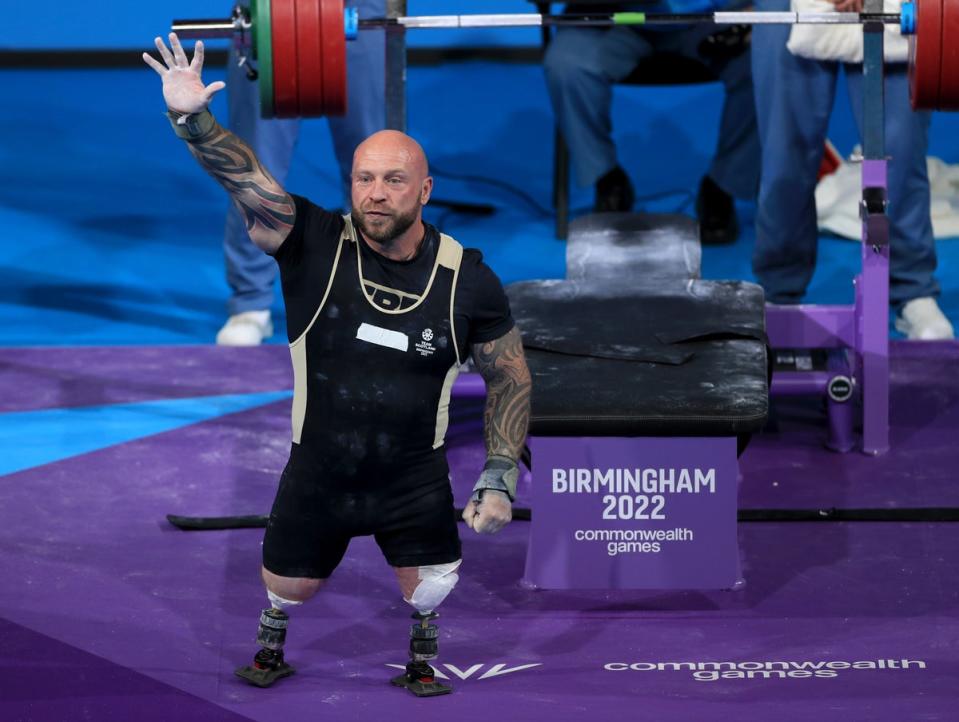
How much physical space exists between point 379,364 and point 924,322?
3056mm

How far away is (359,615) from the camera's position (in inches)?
165

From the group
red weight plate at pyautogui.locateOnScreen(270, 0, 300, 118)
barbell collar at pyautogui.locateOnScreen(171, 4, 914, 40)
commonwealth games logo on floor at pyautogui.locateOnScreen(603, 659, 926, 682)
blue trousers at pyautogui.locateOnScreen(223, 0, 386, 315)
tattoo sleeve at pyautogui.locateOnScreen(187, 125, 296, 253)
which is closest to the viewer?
tattoo sleeve at pyautogui.locateOnScreen(187, 125, 296, 253)

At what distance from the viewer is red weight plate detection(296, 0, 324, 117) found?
4.59 metres

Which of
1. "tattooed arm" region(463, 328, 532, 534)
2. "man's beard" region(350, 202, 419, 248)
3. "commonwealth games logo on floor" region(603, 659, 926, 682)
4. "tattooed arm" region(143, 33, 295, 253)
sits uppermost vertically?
"tattooed arm" region(143, 33, 295, 253)

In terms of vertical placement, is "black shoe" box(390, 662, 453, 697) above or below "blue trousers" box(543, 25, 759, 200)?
below

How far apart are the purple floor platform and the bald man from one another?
32 cm

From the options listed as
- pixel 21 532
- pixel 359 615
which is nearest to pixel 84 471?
pixel 21 532

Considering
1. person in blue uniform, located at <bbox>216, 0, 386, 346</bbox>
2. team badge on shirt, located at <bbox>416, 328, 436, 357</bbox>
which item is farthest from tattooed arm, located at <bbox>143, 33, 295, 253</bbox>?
person in blue uniform, located at <bbox>216, 0, 386, 346</bbox>

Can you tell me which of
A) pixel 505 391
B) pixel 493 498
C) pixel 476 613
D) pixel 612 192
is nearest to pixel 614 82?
pixel 612 192

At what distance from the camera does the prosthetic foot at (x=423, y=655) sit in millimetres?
3768

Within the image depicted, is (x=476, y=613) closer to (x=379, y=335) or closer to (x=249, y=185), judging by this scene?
(x=379, y=335)

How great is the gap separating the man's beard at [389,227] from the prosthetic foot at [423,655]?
2.63ft

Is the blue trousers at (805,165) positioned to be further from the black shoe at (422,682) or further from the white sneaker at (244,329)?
the black shoe at (422,682)

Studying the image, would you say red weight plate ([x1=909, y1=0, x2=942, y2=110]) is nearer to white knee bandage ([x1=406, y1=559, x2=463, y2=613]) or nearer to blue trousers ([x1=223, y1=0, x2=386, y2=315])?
white knee bandage ([x1=406, y1=559, x2=463, y2=613])
